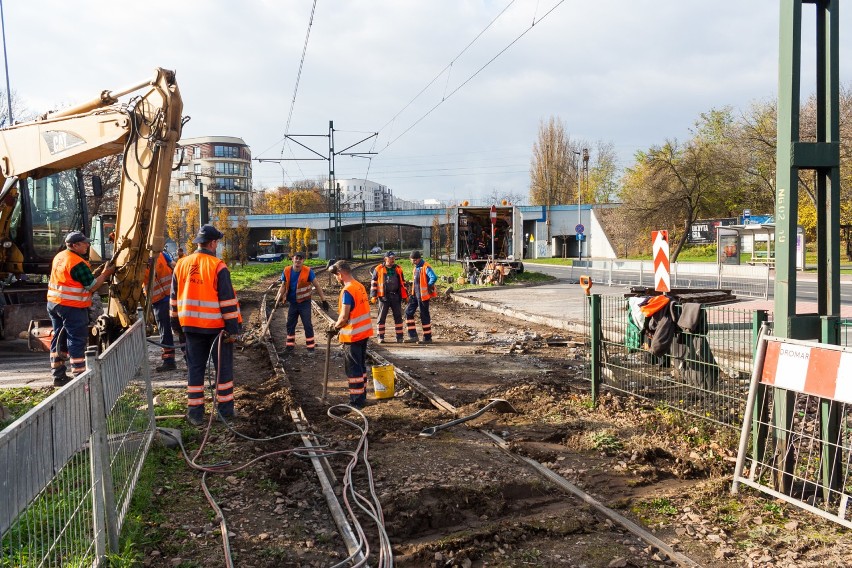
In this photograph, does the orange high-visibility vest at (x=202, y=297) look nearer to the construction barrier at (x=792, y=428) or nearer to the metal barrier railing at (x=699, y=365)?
the metal barrier railing at (x=699, y=365)

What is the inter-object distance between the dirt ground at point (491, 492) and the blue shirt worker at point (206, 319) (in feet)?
1.23

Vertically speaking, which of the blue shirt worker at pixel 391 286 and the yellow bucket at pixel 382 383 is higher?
the blue shirt worker at pixel 391 286

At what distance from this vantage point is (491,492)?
5.20 metres


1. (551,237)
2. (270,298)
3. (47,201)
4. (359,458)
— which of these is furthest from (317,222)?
(359,458)

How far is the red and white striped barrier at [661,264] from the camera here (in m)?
7.96

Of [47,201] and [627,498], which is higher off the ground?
[47,201]

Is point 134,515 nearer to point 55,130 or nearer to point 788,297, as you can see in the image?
point 788,297

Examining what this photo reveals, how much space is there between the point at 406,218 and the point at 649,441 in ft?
225

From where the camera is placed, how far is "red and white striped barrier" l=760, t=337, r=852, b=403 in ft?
14.2

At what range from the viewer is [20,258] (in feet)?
41.5

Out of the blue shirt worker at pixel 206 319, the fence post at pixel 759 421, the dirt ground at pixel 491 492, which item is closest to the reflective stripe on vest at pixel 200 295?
the blue shirt worker at pixel 206 319

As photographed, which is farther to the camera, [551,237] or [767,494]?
[551,237]

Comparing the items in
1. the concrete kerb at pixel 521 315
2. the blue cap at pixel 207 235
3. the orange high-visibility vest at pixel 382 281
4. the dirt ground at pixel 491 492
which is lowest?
the dirt ground at pixel 491 492

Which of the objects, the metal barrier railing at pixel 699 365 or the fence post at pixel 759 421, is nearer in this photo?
the fence post at pixel 759 421
